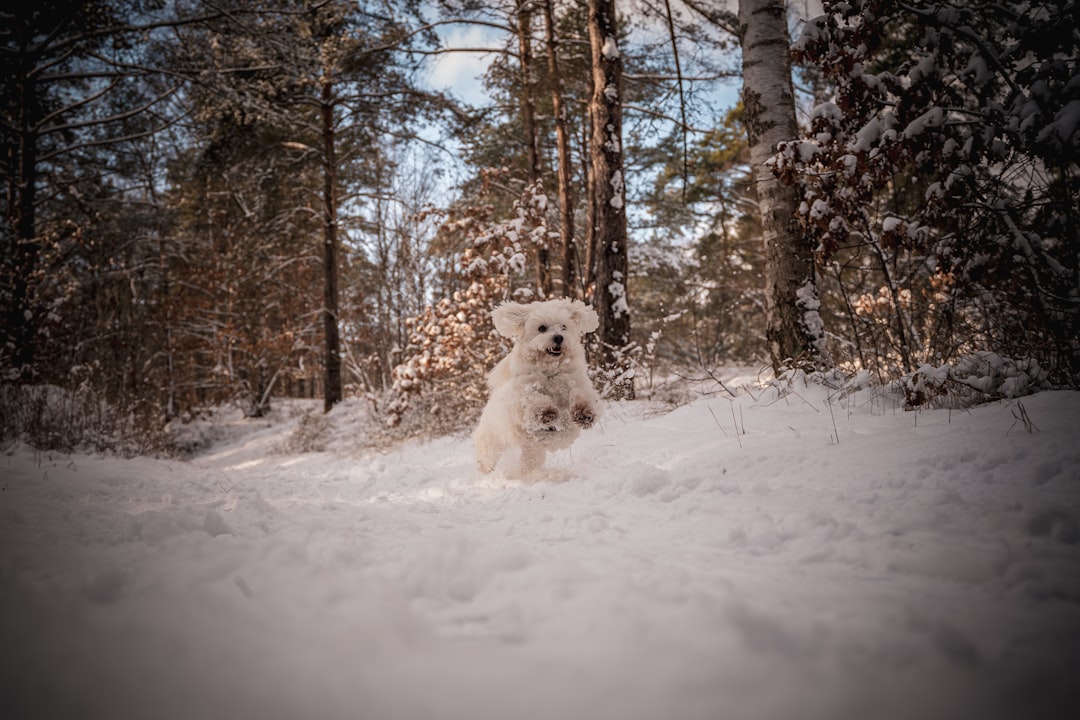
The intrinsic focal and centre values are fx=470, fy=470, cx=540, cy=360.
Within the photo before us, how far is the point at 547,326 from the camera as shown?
410cm

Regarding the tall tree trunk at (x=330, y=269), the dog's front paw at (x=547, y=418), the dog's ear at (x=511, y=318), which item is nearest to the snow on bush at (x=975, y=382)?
the dog's front paw at (x=547, y=418)

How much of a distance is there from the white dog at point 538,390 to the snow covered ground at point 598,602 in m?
1.34

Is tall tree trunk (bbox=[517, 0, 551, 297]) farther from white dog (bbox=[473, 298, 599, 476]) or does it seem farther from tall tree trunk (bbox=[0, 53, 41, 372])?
tall tree trunk (bbox=[0, 53, 41, 372])

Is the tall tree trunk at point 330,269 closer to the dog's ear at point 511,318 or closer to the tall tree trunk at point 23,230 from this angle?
the tall tree trunk at point 23,230

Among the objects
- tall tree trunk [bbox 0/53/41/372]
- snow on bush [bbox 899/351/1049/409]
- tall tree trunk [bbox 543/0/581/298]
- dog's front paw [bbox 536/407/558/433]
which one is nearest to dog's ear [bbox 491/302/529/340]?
dog's front paw [bbox 536/407/558/433]

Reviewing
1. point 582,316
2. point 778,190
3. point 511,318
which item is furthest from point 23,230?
point 778,190

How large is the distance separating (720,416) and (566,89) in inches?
339

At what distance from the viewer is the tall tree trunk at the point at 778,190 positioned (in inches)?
187

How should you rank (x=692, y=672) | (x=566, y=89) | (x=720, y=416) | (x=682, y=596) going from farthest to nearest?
(x=566, y=89)
(x=720, y=416)
(x=682, y=596)
(x=692, y=672)

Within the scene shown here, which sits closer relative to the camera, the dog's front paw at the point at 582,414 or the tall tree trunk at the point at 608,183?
the dog's front paw at the point at 582,414

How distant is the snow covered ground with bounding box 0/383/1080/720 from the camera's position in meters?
0.90

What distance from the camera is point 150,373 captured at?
12.9 metres

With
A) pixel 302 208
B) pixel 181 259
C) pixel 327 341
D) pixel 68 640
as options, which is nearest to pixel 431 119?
pixel 302 208

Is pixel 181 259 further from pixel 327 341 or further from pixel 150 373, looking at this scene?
pixel 327 341
